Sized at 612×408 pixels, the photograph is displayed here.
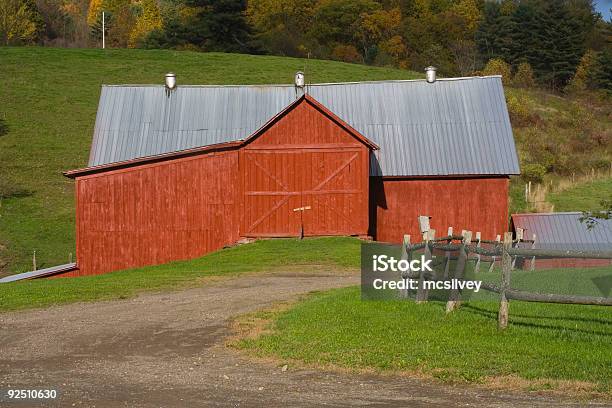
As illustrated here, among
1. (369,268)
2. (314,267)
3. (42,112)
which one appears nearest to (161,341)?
(369,268)

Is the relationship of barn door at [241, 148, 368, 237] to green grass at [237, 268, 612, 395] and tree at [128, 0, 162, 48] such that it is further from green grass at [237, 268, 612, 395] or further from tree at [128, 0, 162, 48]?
tree at [128, 0, 162, 48]

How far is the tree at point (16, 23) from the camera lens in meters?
103

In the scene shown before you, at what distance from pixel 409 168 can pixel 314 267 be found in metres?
11.1

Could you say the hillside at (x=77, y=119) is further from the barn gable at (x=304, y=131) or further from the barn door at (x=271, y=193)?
the barn gable at (x=304, y=131)

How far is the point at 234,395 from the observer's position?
1129 centimetres

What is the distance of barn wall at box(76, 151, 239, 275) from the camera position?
A: 119 ft

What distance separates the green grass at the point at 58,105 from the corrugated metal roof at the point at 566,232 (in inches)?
814

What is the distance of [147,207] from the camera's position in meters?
36.4

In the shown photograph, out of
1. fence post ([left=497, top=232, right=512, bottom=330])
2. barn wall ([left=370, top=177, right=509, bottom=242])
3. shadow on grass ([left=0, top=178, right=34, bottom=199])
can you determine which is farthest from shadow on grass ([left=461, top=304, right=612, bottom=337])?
shadow on grass ([left=0, top=178, right=34, bottom=199])

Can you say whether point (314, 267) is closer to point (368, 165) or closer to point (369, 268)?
point (369, 268)

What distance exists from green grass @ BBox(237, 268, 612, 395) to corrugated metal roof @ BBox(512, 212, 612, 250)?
1916 cm

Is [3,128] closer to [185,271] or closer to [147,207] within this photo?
[147,207]
